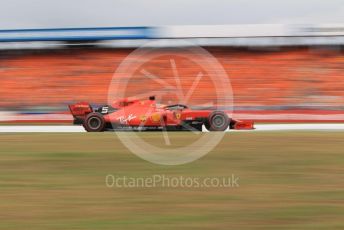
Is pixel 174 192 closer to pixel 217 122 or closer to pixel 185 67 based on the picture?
pixel 217 122

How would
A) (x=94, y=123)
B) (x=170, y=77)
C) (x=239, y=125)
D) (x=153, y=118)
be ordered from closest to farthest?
(x=153, y=118) < (x=94, y=123) < (x=239, y=125) < (x=170, y=77)

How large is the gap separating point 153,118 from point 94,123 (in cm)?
162

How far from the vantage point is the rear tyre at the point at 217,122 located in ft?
47.5

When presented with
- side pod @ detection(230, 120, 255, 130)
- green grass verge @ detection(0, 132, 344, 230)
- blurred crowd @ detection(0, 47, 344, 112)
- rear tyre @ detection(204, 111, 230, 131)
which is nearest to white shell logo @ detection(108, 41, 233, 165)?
blurred crowd @ detection(0, 47, 344, 112)

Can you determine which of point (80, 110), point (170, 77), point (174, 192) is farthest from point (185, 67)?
point (174, 192)

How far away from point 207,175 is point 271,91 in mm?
26817

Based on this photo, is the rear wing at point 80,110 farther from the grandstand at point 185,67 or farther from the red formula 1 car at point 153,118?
the grandstand at point 185,67

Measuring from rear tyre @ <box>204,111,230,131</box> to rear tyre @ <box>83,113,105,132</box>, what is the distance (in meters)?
2.79

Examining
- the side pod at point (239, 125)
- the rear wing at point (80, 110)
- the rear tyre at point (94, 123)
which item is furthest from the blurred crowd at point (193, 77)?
the rear tyre at point (94, 123)

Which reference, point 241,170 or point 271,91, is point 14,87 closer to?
point 271,91

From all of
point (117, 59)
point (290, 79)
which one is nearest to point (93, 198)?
point (290, 79)

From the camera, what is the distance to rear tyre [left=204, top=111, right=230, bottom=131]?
571 inches

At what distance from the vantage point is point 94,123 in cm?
1495

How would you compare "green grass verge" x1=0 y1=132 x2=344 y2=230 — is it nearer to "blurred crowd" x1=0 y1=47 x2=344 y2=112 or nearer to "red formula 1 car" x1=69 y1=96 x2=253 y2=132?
"red formula 1 car" x1=69 y1=96 x2=253 y2=132
